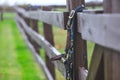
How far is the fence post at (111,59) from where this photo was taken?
1.84m

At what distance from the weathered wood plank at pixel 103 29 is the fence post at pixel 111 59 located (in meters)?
0.06

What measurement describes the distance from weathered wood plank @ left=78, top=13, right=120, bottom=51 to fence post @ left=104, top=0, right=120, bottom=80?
0.06 meters

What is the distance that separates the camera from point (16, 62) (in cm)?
808

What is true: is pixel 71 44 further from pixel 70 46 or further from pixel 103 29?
pixel 103 29

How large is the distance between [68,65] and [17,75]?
374 centimetres

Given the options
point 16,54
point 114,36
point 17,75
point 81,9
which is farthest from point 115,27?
point 16,54

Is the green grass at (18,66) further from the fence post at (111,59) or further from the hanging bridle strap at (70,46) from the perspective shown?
the fence post at (111,59)

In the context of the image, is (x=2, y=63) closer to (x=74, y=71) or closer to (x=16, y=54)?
(x=16, y=54)

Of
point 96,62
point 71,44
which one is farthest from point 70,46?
point 96,62

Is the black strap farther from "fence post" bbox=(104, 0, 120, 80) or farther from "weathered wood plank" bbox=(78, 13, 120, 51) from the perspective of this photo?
"fence post" bbox=(104, 0, 120, 80)

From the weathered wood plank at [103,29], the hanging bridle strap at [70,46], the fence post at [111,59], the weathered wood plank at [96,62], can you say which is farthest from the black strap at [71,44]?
the fence post at [111,59]

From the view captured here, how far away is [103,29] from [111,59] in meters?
0.16

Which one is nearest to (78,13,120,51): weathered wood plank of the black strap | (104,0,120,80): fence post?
(104,0,120,80): fence post

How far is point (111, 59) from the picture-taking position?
192 cm
